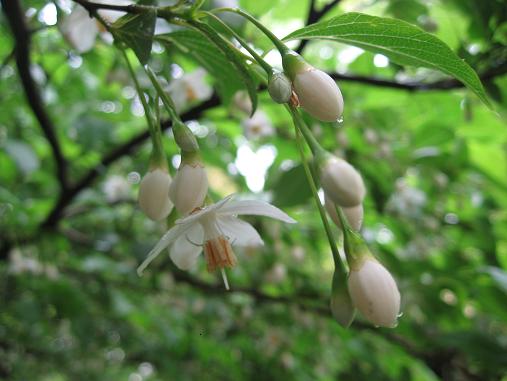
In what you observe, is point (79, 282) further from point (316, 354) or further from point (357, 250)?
point (357, 250)

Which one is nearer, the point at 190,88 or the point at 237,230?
the point at 237,230

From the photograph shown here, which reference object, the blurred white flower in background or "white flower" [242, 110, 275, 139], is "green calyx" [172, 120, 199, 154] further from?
"white flower" [242, 110, 275, 139]

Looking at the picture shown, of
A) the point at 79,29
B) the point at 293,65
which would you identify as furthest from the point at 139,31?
the point at 79,29

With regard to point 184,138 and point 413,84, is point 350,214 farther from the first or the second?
point 413,84

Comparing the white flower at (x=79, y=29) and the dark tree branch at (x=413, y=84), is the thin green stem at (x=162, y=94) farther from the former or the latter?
Answer: the dark tree branch at (x=413, y=84)

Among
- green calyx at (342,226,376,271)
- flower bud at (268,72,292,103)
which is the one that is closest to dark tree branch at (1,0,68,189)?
flower bud at (268,72,292,103)
